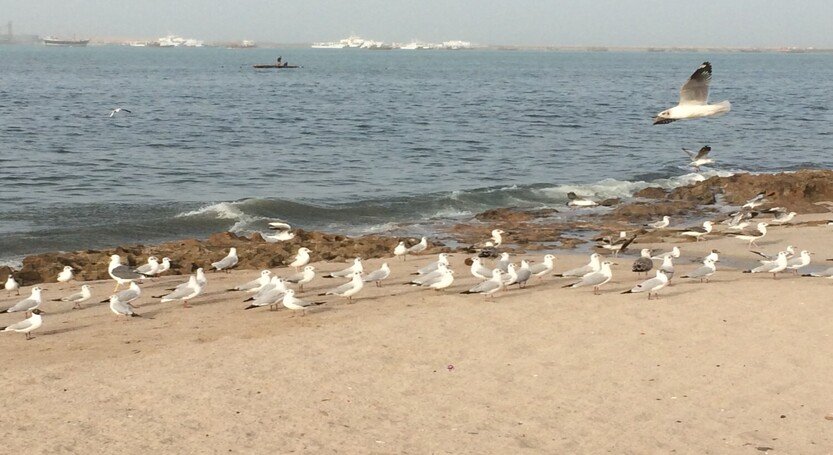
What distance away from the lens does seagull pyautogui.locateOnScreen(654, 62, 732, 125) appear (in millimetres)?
15922

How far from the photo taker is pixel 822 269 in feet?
54.3

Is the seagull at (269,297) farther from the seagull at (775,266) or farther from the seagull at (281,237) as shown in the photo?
the seagull at (775,266)

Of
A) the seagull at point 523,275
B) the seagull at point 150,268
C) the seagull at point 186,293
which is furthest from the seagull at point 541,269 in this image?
the seagull at point 150,268

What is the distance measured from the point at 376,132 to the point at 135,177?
1947 centimetres

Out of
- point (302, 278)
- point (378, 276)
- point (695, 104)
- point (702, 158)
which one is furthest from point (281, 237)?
point (702, 158)

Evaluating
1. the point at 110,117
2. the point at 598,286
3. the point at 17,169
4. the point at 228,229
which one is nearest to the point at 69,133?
the point at 110,117

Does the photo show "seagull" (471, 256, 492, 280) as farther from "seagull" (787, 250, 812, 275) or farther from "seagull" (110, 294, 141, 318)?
"seagull" (110, 294, 141, 318)

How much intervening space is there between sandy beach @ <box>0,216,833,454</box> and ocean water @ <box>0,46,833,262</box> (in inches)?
362

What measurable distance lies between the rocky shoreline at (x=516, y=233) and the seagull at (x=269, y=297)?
383 cm

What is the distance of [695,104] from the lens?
16531 mm

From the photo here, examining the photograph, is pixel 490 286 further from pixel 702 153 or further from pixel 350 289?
pixel 702 153

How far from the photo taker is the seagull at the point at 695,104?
15922mm

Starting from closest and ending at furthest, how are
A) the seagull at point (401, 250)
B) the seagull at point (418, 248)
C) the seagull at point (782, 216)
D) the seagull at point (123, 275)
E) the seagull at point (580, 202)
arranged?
the seagull at point (123, 275), the seagull at point (401, 250), the seagull at point (418, 248), the seagull at point (782, 216), the seagull at point (580, 202)

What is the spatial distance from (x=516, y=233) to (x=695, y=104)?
240 inches
